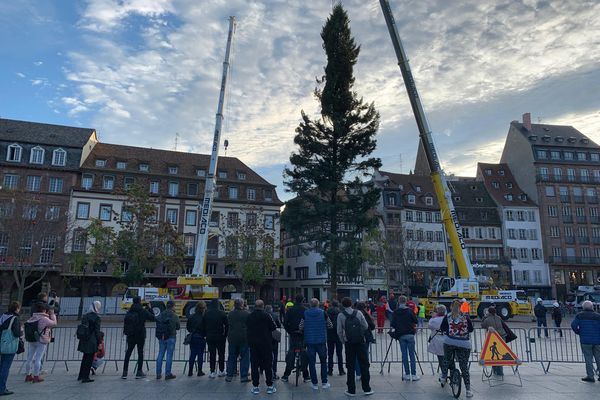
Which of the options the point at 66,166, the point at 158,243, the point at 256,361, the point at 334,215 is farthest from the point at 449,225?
the point at 66,166

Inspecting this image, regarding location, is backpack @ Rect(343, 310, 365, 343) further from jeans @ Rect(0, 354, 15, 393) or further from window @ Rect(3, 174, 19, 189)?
window @ Rect(3, 174, 19, 189)

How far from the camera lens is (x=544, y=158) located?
62.6 metres

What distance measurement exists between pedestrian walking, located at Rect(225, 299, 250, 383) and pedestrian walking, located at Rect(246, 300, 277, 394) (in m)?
0.63

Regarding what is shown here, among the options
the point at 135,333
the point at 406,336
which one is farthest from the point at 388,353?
the point at 135,333

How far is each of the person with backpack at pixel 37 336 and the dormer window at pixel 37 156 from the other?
42385 mm

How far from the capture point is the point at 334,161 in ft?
105

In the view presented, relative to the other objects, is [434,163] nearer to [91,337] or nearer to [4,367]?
[91,337]

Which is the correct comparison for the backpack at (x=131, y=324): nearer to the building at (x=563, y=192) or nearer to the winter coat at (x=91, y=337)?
the winter coat at (x=91, y=337)

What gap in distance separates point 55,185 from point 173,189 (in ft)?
39.2

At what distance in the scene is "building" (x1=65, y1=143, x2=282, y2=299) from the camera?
4706 cm

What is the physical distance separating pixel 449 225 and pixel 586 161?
48.6 meters

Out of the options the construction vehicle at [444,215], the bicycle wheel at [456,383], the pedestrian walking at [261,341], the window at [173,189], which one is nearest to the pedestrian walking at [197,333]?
the pedestrian walking at [261,341]

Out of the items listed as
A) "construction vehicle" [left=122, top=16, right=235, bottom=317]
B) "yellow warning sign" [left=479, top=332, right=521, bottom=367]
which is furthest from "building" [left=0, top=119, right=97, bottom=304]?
"yellow warning sign" [left=479, top=332, right=521, bottom=367]

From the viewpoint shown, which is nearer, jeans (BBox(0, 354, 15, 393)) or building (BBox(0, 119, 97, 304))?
jeans (BBox(0, 354, 15, 393))
